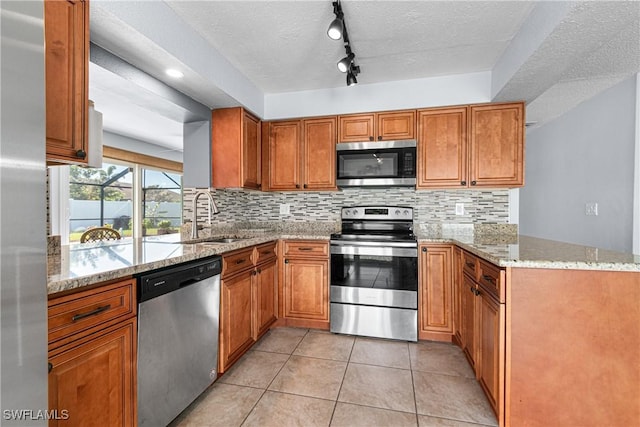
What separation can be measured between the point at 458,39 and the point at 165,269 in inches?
95.9

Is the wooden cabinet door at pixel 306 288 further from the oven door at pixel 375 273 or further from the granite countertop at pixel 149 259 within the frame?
the granite countertop at pixel 149 259

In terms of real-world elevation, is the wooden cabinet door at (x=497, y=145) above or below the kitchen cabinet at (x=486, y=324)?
above

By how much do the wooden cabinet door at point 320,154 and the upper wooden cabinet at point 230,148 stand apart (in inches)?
24.5

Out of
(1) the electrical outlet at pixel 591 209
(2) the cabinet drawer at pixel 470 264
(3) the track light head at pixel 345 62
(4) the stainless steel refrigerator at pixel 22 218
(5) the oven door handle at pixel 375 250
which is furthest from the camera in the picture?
(1) the electrical outlet at pixel 591 209

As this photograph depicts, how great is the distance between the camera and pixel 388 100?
2836 mm

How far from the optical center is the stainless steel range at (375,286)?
101 inches

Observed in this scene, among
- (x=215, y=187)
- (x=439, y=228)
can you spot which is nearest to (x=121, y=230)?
(x=215, y=187)

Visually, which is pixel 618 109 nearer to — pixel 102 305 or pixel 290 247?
pixel 290 247

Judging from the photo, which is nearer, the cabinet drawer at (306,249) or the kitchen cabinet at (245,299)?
the kitchen cabinet at (245,299)

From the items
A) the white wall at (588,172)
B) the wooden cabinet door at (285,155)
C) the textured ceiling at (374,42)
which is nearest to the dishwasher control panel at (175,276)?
the textured ceiling at (374,42)

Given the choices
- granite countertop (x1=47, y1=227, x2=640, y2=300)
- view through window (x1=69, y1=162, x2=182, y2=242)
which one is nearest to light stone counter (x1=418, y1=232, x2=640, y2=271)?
granite countertop (x1=47, y1=227, x2=640, y2=300)

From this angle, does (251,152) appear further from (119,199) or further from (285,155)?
(119,199)

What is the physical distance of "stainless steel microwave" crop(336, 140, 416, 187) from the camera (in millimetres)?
2801

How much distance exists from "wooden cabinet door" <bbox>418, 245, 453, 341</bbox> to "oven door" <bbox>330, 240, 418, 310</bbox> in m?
0.10
